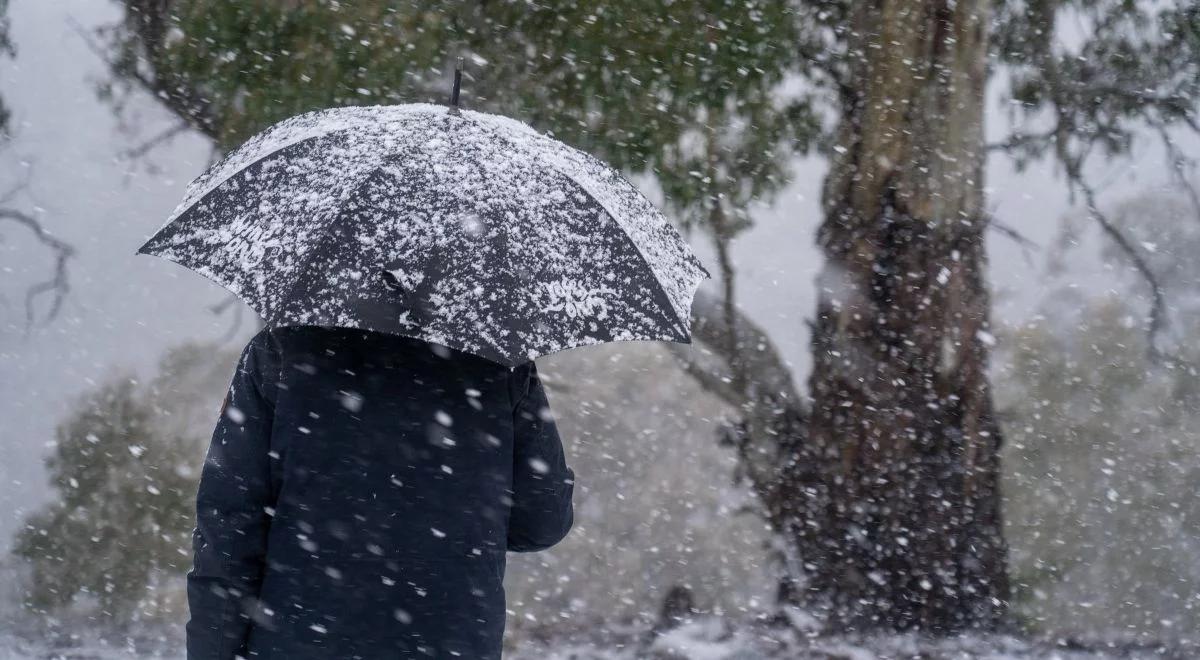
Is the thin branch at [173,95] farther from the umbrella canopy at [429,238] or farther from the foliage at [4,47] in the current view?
the umbrella canopy at [429,238]

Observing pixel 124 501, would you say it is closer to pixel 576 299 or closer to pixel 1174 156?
pixel 576 299

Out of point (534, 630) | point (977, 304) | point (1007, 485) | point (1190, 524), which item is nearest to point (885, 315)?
point (977, 304)

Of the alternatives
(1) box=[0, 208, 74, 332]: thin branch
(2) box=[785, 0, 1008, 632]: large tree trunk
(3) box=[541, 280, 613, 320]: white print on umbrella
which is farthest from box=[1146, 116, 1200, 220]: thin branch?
(1) box=[0, 208, 74, 332]: thin branch

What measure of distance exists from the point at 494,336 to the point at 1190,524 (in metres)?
6.64

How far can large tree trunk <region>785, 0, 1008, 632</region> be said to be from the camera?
170 inches

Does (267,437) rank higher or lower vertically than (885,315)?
lower

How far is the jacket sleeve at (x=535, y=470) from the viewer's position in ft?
5.32

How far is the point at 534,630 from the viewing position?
4.77 m

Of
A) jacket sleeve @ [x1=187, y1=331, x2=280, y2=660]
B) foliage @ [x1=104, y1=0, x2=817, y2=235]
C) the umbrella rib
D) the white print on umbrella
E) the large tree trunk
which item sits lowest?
jacket sleeve @ [x1=187, y1=331, x2=280, y2=660]

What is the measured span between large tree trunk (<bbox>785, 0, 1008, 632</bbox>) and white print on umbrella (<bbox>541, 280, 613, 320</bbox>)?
9.87 feet

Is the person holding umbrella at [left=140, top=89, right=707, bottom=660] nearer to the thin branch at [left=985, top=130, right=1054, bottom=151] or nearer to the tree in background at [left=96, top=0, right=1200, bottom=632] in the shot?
the tree in background at [left=96, top=0, right=1200, bottom=632]

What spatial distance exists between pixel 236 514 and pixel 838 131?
12.6 feet

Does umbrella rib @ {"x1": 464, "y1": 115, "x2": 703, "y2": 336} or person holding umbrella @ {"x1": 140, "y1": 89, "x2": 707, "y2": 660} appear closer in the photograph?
person holding umbrella @ {"x1": 140, "y1": 89, "x2": 707, "y2": 660}

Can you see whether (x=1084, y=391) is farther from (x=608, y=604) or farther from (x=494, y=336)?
(x=494, y=336)
